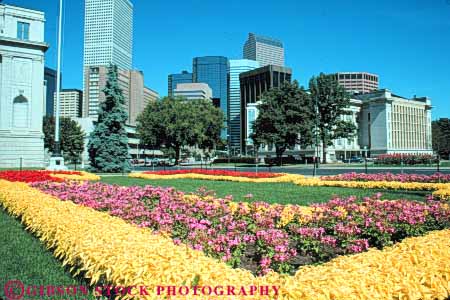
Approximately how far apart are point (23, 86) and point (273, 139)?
2869 cm

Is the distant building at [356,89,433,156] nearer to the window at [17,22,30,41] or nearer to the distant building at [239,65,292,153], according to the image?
the distant building at [239,65,292,153]

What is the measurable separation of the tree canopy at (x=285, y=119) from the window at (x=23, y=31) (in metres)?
28.5

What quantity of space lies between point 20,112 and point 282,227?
121ft

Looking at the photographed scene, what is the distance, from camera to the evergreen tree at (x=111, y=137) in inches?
1160

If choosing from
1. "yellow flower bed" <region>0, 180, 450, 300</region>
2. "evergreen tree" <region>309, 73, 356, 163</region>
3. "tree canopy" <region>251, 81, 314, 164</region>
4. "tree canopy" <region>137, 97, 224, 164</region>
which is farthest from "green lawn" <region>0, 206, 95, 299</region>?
"evergreen tree" <region>309, 73, 356, 163</region>

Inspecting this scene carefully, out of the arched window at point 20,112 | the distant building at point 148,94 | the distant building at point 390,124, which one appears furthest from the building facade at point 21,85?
the distant building at point 148,94

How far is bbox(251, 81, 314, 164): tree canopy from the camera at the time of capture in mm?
46194

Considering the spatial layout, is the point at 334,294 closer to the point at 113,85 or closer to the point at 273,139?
the point at 113,85

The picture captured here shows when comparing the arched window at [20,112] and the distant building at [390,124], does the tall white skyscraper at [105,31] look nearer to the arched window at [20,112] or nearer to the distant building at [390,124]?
the distant building at [390,124]

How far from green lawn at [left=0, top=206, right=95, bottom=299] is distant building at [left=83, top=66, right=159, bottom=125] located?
11759 cm

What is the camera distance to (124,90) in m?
128

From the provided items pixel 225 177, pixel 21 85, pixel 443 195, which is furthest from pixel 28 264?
pixel 21 85

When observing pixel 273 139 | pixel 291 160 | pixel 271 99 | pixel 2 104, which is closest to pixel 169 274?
pixel 2 104

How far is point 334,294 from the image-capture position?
291 cm
